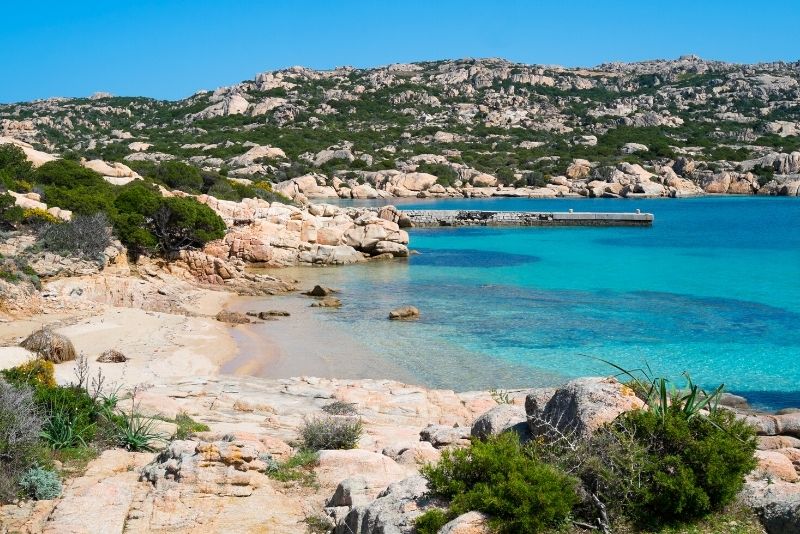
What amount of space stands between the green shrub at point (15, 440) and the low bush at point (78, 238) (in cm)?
1804

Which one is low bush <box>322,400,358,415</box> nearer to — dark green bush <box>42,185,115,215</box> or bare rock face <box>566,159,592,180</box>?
dark green bush <box>42,185,115,215</box>

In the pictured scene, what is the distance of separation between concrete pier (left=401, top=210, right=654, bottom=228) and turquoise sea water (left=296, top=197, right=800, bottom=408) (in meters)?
6.40

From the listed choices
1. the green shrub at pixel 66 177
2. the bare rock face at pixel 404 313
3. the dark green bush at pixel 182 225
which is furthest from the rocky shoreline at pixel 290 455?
the green shrub at pixel 66 177

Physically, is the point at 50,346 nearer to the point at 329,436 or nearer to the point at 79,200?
the point at 329,436

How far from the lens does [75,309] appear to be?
799 inches

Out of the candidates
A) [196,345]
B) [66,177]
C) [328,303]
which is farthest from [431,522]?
[66,177]

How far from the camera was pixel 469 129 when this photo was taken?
4646 inches

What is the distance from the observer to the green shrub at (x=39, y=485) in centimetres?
675

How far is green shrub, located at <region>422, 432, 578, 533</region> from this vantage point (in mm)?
5180

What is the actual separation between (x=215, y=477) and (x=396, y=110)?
12539 cm

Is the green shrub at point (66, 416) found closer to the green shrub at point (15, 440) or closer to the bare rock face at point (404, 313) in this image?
the green shrub at point (15, 440)

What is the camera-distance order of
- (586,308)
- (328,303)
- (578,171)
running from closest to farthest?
1. (586,308)
2. (328,303)
3. (578,171)

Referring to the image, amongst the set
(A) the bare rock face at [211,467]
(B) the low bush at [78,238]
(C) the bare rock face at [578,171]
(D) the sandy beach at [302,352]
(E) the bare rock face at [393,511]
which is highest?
(C) the bare rock face at [578,171]

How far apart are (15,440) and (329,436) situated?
3.57m
